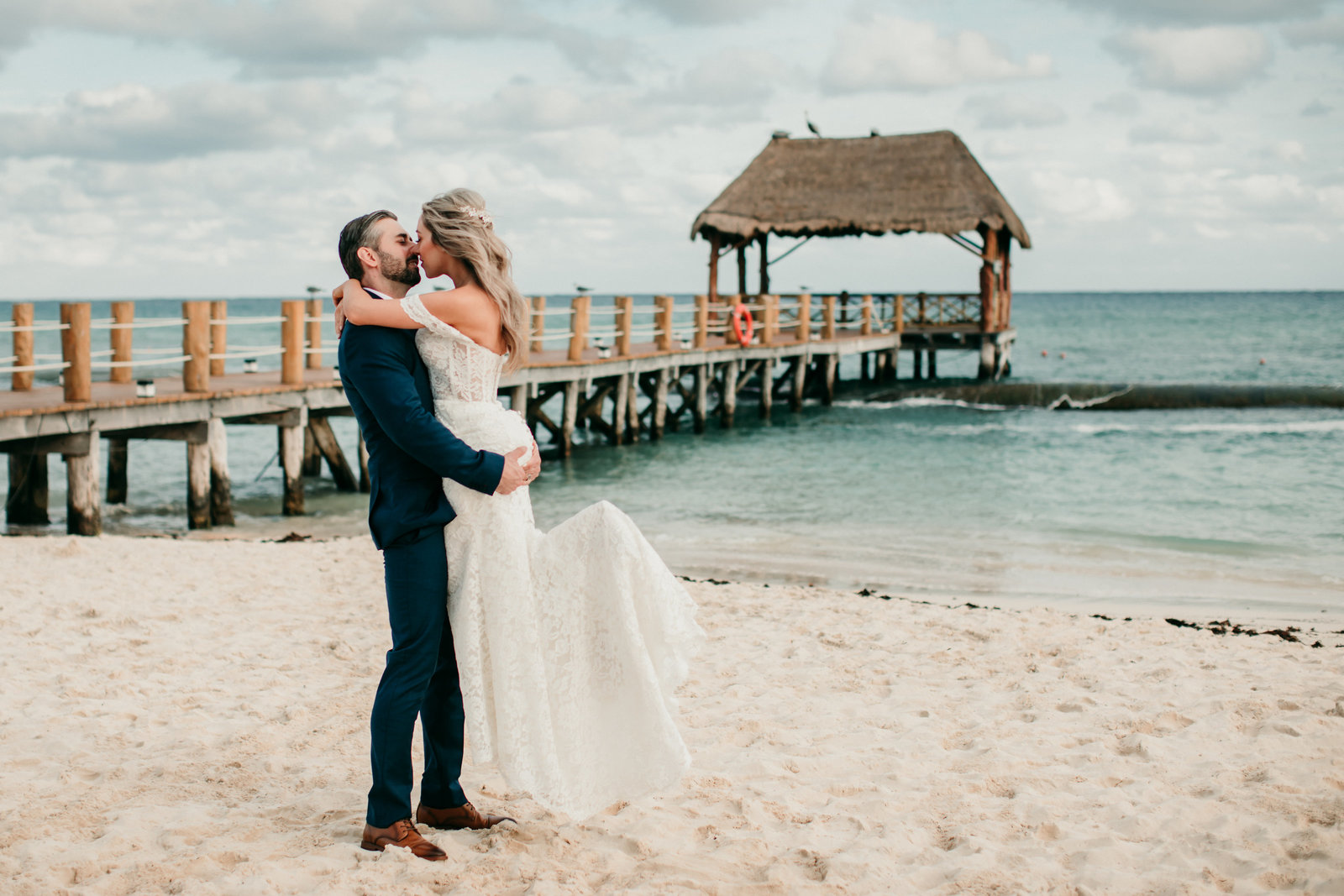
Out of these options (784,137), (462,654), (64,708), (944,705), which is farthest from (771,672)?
(784,137)

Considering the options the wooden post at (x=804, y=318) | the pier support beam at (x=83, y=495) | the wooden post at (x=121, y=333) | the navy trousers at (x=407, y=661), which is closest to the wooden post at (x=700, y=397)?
the wooden post at (x=804, y=318)

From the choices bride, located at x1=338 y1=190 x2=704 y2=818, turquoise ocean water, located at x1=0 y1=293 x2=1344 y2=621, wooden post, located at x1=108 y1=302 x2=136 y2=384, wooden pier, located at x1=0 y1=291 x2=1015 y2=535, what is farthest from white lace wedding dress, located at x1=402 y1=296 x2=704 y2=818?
wooden post, located at x1=108 y1=302 x2=136 y2=384

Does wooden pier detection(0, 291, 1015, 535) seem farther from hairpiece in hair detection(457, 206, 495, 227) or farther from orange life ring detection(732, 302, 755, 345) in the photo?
hairpiece in hair detection(457, 206, 495, 227)

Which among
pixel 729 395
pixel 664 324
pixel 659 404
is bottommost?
pixel 659 404

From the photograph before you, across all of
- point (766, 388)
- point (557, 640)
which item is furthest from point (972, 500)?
point (557, 640)

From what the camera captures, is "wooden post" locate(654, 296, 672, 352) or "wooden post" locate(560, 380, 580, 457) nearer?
"wooden post" locate(560, 380, 580, 457)

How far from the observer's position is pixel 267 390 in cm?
1109

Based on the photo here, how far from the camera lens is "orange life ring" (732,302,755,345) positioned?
2031 cm

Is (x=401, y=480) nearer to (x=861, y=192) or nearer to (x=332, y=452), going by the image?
(x=332, y=452)

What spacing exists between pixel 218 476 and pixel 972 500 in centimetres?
815

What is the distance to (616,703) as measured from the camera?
9.34 feet

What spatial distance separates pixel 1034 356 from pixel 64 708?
4937 cm

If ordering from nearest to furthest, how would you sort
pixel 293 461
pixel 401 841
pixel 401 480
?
pixel 401 480, pixel 401 841, pixel 293 461

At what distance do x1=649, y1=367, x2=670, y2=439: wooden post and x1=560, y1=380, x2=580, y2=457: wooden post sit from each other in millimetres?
2577
